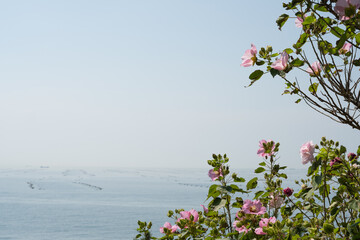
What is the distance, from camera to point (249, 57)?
175 centimetres

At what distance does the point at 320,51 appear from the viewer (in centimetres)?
177

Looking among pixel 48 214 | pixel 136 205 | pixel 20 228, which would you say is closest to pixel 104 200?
pixel 136 205

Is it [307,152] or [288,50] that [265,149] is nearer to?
[307,152]

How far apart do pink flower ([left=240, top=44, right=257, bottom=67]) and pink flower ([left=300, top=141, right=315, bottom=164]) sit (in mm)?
442

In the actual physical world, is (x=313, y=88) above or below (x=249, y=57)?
below

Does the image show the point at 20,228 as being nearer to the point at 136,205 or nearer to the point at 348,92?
the point at 136,205

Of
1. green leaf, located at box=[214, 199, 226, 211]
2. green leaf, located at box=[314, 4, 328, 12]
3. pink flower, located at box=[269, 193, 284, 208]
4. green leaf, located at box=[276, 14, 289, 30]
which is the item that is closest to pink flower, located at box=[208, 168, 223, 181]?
green leaf, located at box=[214, 199, 226, 211]

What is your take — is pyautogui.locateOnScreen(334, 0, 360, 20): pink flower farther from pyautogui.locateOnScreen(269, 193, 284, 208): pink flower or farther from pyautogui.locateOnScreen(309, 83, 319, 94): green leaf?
pyautogui.locateOnScreen(269, 193, 284, 208): pink flower

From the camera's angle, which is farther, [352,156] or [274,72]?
[352,156]

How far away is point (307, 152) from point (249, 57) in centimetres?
50

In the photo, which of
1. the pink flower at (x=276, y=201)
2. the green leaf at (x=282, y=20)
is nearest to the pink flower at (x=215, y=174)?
the pink flower at (x=276, y=201)

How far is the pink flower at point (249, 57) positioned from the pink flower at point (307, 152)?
17.4 inches

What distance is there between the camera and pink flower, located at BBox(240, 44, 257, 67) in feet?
5.66

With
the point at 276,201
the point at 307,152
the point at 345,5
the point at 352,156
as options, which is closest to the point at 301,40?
the point at 345,5
